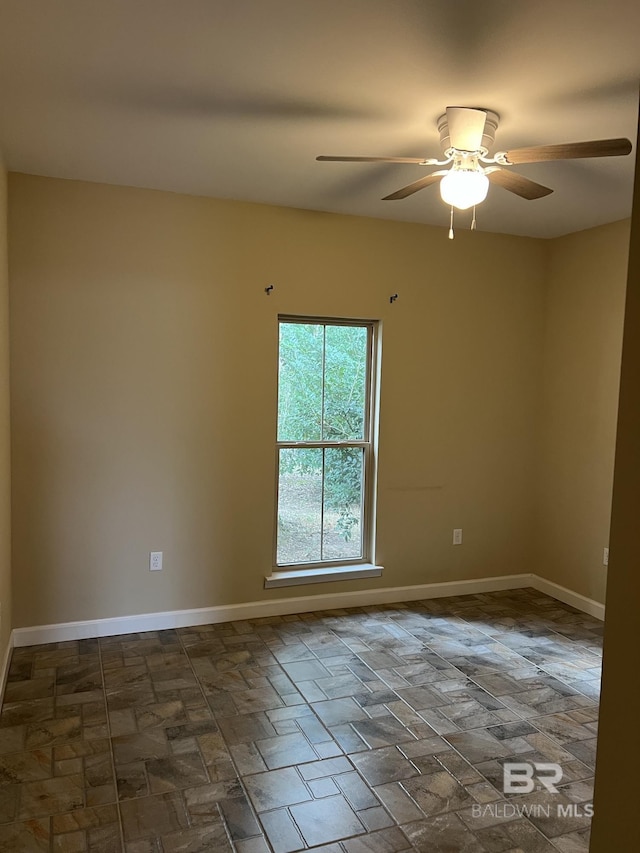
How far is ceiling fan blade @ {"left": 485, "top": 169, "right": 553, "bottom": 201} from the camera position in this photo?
2607 mm

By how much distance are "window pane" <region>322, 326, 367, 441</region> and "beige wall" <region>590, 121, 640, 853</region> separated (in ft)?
11.1

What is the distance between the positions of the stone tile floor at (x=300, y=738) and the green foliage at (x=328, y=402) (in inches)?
36.1

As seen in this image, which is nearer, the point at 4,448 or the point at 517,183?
the point at 517,183

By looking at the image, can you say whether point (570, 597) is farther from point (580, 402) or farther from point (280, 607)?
point (280, 607)

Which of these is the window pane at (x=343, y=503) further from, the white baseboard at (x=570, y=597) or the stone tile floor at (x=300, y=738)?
the white baseboard at (x=570, y=597)

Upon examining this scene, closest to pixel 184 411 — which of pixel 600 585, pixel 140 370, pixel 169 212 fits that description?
pixel 140 370

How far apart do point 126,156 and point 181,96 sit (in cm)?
85

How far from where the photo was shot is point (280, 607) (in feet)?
13.9

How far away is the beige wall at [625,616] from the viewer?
964 millimetres

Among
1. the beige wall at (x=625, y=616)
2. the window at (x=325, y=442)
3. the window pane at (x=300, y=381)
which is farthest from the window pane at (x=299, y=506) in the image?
the beige wall at (x=625, y=616)

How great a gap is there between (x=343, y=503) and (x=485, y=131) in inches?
102

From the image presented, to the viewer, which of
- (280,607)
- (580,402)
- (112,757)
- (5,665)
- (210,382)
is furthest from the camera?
(580,402)

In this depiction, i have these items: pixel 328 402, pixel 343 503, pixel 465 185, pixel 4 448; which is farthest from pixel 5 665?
pixel 465 185

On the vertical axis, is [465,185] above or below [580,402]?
above
